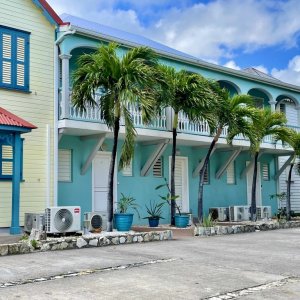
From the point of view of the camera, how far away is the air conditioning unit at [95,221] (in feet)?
43.6

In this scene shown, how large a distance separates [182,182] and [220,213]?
193 cm

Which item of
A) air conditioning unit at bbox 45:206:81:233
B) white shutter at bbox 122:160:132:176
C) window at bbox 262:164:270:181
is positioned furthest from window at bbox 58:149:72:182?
window at bbox 262:164:270:181

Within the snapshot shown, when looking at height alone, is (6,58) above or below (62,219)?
above

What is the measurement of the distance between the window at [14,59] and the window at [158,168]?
5.96 metres

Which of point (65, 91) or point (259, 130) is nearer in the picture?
point (65, 91)

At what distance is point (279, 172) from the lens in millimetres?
22547

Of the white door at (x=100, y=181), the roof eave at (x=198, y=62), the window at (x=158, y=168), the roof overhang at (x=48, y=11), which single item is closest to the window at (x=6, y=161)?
the white door at (x=100, y=181)

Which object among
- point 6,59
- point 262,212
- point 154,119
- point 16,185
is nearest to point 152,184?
point 154,119

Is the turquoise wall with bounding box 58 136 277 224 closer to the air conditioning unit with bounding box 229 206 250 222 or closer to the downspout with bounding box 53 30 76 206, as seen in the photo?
the downspout with bounding box 53 30 76 206

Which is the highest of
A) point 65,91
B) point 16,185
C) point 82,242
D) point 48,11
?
point 48,11

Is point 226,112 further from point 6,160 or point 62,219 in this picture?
point 6,160

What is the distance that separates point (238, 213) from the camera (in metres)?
18.5

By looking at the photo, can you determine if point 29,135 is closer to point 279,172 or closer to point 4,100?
point 4,100

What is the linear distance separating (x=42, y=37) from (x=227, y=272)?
1008 centimetres
